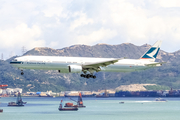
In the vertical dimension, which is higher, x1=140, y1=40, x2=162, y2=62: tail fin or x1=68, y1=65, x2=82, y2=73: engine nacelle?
x1=140, y1=40, x2=162, y2=62: tail fin

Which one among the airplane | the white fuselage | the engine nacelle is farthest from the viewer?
the engine nacelle

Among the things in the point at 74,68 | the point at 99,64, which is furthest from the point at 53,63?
the point at 99,64

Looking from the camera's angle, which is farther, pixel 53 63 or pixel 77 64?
pixel 77 64

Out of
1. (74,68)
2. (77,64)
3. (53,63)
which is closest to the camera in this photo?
(53,63)

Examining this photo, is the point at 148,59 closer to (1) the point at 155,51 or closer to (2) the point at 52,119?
(1) the point at 155,51

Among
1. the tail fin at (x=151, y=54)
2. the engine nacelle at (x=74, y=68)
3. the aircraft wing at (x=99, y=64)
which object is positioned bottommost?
the engine nacelle at (x=74, y=68)

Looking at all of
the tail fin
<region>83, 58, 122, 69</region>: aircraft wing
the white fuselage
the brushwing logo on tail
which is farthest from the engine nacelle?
the brushwing logo on tail

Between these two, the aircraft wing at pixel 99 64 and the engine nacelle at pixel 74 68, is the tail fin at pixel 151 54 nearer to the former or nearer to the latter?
the aircraft wing at pixel 99 64

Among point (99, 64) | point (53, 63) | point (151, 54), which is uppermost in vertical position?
point (151, 54)

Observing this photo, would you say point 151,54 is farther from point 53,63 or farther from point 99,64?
point 53,63

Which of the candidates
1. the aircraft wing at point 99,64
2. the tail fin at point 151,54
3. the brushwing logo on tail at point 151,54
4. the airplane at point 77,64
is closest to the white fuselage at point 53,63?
the airplane at point 77,64

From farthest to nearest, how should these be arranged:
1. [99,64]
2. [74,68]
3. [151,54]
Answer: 1. [151,54]
2. [99,64]
3. [74,68]

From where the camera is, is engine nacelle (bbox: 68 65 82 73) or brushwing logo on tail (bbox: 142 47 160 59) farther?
brushwing logo on tail (bbox: 142 47 160 59)

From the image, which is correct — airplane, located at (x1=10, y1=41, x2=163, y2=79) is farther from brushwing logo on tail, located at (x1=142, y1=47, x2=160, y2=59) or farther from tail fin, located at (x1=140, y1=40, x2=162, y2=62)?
brushwing logo on tail, located at (x1=142, y1=47, x2=160, y2=59)
